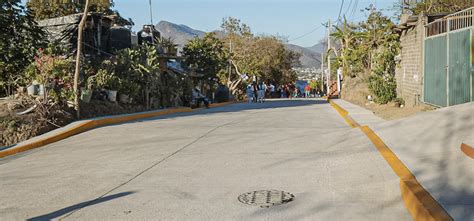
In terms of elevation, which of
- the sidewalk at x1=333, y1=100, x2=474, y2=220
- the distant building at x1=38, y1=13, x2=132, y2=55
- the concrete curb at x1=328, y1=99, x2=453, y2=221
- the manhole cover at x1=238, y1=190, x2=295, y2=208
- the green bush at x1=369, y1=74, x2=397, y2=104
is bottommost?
the manhole cover at x1=238, y1=190, x2=295, y2=208

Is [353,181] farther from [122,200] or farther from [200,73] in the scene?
[200,73]

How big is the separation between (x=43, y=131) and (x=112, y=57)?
29.4ft

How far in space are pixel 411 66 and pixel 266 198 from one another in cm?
1311

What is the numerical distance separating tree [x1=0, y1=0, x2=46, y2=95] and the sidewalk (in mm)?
12127

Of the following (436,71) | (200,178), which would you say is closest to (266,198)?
(200,178)

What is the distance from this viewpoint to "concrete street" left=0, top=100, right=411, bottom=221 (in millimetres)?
5730

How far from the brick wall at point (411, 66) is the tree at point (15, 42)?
42.6 ft

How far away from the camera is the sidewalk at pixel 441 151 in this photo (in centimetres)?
542

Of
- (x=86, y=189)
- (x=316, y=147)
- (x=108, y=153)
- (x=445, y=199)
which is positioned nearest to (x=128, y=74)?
(x=108, y=153)

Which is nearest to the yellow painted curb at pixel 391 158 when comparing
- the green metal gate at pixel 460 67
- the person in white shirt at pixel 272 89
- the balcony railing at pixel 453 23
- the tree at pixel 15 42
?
the green metal gate at pixel 460 67

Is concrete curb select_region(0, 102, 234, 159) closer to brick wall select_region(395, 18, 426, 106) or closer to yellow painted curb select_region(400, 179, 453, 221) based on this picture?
yellow painted curb select_region(400, 179, 453, 221)

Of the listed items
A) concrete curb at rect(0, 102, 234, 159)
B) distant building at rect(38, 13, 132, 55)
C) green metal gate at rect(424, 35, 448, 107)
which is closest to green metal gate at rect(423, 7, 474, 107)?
green metal gate at rect(424, 35, 448, 107)

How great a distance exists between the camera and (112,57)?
2202 cm

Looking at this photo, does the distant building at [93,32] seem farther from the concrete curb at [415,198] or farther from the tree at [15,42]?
the concrete curb at [415,198]
